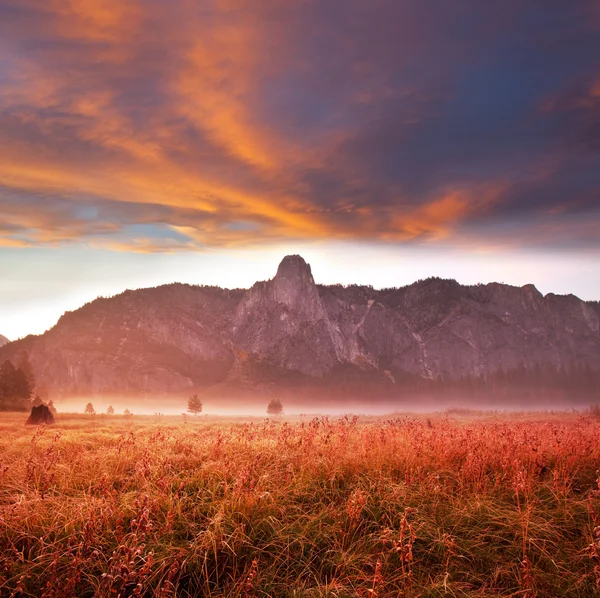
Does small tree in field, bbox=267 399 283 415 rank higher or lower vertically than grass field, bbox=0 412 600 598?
lower

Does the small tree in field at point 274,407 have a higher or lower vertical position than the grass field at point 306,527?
lower

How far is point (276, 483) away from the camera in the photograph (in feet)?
24.7

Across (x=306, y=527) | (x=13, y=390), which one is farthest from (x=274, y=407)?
(x=306, y=527)

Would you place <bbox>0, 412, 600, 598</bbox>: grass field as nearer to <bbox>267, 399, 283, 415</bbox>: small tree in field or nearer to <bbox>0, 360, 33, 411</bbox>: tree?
<bbox>0, 360, 33, 411</bbox>: tree

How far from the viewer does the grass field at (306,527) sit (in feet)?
14.8

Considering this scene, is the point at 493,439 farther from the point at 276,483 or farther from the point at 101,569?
the point at 101,569

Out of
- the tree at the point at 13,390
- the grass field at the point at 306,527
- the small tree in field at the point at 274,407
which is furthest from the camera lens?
the small tree in field at the point at 274,407

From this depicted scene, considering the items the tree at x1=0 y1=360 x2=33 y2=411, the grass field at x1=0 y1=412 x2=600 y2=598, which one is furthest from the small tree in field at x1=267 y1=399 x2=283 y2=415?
the grass field at x1=0 y1=412 x2=600 y2=598

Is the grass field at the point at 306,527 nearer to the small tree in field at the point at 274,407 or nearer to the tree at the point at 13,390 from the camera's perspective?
the tree at the point at 13,390

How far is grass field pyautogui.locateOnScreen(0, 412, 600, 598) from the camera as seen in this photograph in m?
4.52

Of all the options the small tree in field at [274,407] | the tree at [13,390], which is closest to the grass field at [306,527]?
the tree at [13,390]

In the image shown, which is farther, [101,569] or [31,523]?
[31,523]

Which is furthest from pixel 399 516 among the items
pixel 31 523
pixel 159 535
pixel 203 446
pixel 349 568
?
pixel 203 446

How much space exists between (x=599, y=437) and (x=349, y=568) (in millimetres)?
11278
